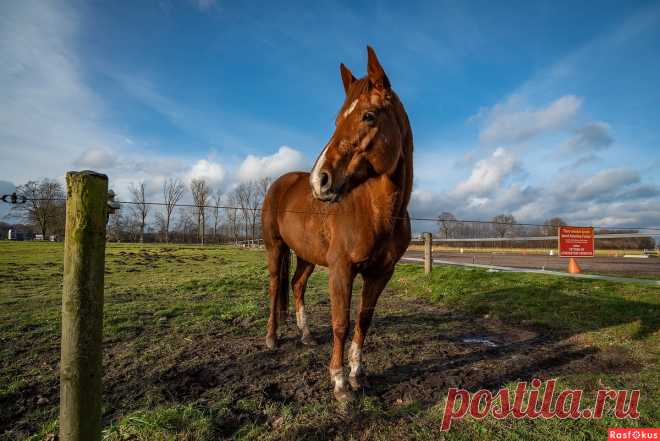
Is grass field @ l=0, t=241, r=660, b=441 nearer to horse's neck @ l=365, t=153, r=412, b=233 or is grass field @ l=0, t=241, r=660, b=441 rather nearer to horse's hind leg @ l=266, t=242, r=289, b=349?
horse's hind leg @ l=266, t=242, r=289, b=349

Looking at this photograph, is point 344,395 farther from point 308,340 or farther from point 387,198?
point 387,198

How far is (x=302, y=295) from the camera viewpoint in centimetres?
491

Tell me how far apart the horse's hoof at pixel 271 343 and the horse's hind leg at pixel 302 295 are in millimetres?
414

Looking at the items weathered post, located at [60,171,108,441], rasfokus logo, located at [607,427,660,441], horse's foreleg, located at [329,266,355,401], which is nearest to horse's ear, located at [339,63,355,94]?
horse's foreleg, located at [329,266,355,401]

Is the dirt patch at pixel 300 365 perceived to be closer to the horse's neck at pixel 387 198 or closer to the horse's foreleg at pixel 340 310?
the horse's foreleg at pixel 340 310

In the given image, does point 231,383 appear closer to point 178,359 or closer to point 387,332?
point 178,359

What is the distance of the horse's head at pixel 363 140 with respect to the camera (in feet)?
8.43

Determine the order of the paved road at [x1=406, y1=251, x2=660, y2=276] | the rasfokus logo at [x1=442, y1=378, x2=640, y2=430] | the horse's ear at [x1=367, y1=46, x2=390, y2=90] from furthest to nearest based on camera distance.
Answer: the paved road at [x1=406, y1=251, x2=660, y2=276]
the horse's ear at [x1=367, y1=46, x2=390, y2=90]
the rasfokus logo at [x1=442, y1=378, x2=640, y2=430]

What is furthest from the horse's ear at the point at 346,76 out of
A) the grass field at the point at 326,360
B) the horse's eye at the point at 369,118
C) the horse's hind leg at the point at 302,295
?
the grass field at the point at 326,360

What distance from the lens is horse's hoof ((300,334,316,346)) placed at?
14.4 ft

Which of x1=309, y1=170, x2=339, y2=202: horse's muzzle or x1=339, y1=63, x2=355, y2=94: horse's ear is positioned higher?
x1=339, y1=63, x2=355, y2=94: horse's ear

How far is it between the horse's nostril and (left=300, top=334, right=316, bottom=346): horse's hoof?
2.77m

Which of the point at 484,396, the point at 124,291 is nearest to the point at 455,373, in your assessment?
the point at 484,396

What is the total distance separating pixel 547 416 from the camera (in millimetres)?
2605
